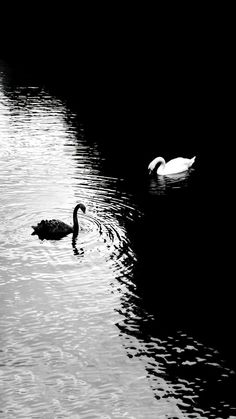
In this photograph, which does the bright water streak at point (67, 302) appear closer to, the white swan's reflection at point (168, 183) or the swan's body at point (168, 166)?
the white swan's reflection at point (168, 183)

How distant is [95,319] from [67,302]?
121 cm

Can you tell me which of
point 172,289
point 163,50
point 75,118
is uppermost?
point 163,50

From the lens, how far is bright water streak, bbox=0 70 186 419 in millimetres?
14922

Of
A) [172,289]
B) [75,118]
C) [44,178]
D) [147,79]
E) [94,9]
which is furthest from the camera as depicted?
[94,9]

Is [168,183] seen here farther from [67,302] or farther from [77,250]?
[67,302]

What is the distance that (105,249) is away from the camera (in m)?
22.6

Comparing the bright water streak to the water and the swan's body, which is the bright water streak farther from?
the swan's body

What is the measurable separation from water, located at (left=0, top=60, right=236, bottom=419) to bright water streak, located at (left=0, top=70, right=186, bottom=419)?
3 centimetres

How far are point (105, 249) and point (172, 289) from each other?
311 cm

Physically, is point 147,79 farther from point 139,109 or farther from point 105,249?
point 105,249

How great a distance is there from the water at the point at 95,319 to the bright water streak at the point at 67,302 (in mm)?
31

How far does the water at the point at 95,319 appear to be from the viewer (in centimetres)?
1498

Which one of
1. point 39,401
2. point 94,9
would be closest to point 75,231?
point 39,401

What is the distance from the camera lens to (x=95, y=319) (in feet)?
60.3
